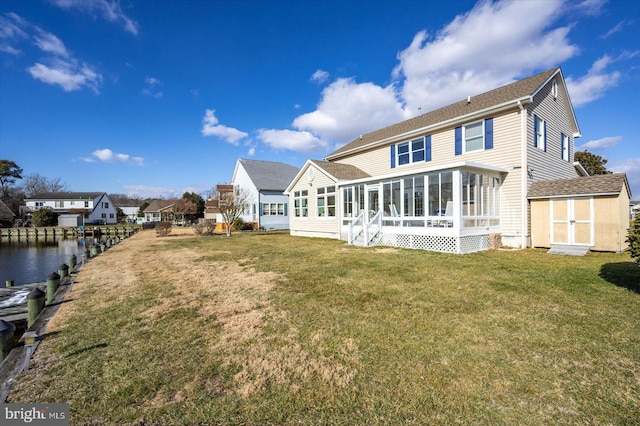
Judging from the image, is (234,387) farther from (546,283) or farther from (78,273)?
(78,273)

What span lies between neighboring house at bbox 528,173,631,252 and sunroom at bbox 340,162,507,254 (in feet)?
5.07

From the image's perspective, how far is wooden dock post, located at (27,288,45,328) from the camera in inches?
216

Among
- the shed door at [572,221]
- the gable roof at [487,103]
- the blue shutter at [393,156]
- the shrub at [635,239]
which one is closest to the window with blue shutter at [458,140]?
the gable roof at [487,103]

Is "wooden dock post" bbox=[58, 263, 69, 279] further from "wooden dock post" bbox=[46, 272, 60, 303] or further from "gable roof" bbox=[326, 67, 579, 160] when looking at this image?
"gable roof" bbox=[326, 67, 579, 160]

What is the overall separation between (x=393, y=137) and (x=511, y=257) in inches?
374

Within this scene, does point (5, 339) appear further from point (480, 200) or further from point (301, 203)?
point (301, 203)

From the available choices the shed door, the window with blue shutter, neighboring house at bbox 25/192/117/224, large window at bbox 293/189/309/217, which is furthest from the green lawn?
neighboring house at bbox 25/192/117/224

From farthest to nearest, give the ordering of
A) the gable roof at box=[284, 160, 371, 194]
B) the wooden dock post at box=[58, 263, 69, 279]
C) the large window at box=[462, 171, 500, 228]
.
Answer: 1. the gable roof at box=[284, 160, 371, 194]
2. the large window at box=[462, 171, 500, 228]
3. the wooden dock post at box=[58, 263, 69, 279]

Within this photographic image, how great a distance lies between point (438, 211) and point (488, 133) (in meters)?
4.25

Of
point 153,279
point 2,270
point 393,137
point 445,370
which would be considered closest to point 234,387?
point 445,370

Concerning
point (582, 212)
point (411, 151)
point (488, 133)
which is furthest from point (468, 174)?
point (411, 151)

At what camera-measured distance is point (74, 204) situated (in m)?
59.9
